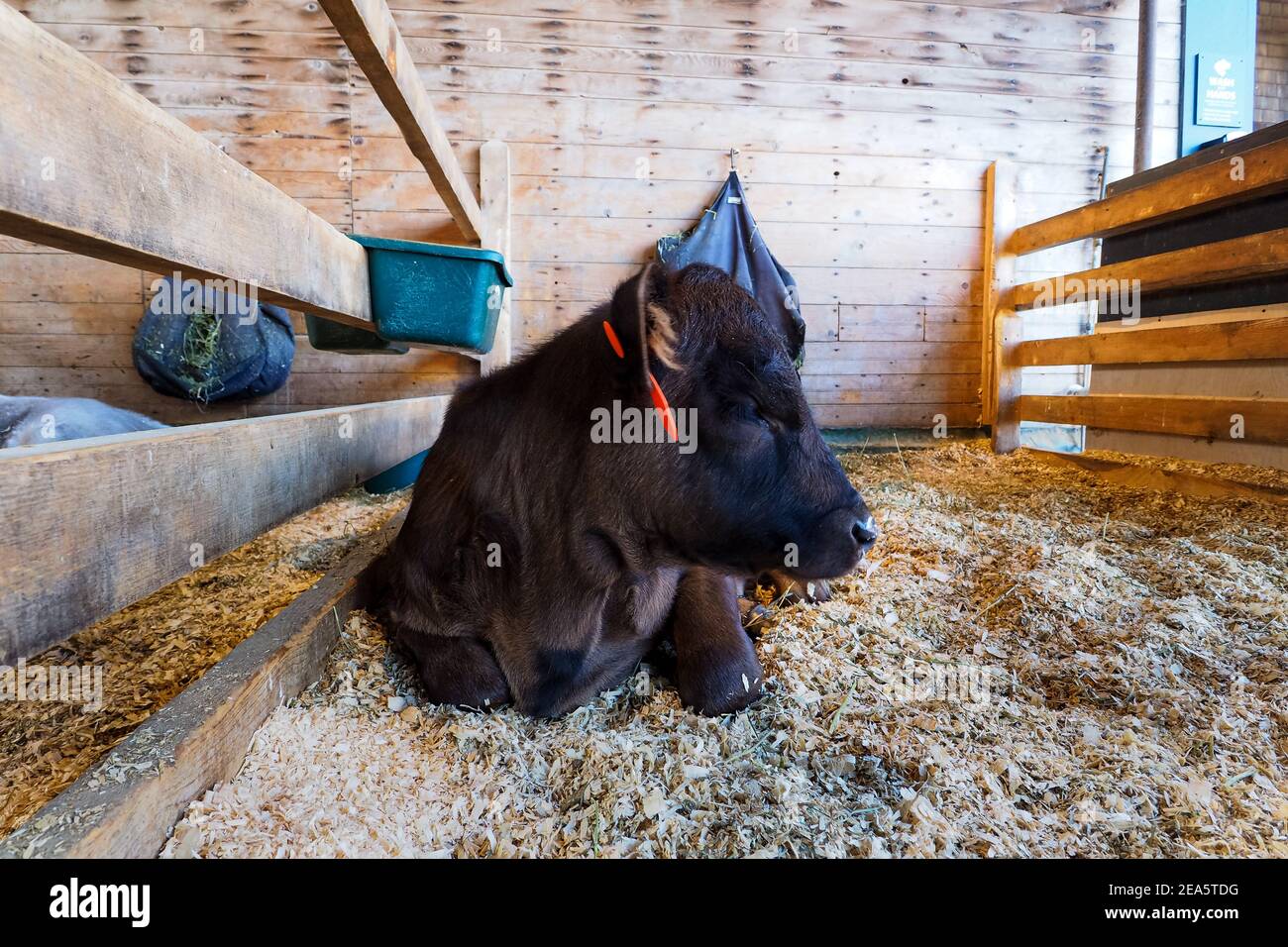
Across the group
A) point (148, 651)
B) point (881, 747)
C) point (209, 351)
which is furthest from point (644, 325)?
point (209, 351)

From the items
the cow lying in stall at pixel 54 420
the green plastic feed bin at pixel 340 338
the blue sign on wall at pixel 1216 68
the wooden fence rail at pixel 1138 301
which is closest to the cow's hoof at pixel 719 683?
the green plastic feed bin at pixel 340 338

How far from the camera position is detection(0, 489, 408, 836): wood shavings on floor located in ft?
5.20

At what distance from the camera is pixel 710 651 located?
2033 mm

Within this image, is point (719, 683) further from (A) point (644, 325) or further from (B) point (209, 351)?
(B) point (209, 351)

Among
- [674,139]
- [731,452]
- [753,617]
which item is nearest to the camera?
[731,452]

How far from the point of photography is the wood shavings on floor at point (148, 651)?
1.58m

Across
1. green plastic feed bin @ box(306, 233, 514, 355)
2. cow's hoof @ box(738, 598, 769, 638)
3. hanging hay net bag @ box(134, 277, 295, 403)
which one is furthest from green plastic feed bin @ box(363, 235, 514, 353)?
hanging hay net bag @ box(134, 277, 295, 403)

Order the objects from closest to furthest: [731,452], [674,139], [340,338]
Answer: [731,452]
[340,338]
[674,139]

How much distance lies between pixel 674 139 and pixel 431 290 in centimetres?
419

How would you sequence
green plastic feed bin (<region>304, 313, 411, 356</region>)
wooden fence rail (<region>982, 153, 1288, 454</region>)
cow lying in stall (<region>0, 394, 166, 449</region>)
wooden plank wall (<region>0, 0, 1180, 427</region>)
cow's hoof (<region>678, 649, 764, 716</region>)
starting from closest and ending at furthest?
cow's hoof (<region>678, 649, 764, 716</region>), green plastic feed bin (<region>304, 313, 411, 356</region>), cow lying in stall (<region>0, 394, 166, 449</region>), wooden fence rail (<region>982, 153, 1288, 454</region>), wooden plank wall (<region>0, 0, 1180, 427</region>)

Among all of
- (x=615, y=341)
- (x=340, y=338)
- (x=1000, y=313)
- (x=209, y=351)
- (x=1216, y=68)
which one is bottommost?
(x=615, y=341)

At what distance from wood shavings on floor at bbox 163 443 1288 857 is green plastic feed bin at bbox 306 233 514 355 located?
110cm

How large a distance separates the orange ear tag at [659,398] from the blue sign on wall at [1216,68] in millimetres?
7147

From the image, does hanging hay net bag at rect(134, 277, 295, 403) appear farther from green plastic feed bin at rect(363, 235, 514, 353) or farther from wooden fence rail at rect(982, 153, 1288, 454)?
wooden fence rail at rect(982, 153, 1288, 454)
